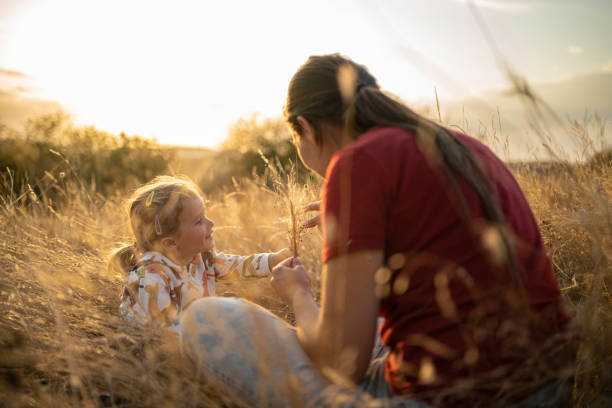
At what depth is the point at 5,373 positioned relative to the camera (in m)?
1.72

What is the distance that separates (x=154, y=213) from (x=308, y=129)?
1140mm

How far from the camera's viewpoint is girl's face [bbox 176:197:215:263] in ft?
7.34

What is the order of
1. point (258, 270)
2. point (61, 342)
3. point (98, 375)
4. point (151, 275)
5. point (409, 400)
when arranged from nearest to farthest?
point (409, 400) → point (98, 375) → point (61, 342) → point (151, 275) → point (258, 270)

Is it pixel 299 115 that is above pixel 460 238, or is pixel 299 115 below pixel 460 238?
above

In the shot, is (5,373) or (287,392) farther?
(5,373)

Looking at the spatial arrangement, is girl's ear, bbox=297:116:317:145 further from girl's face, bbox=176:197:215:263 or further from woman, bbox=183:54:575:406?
girl's face, bbox=176:197:215:263

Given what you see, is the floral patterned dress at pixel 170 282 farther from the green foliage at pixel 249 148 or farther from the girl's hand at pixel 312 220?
the green foliage at pixel 249 148

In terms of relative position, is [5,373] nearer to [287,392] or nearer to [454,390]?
[287,392]

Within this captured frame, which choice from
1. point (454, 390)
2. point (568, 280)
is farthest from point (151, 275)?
point (568, 280)

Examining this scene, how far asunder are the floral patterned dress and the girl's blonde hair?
126mm

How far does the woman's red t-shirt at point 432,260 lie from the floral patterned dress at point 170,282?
1.24m

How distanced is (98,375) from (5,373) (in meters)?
0.42

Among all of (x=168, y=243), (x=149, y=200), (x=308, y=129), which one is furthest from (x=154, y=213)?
(x=308, y=129)

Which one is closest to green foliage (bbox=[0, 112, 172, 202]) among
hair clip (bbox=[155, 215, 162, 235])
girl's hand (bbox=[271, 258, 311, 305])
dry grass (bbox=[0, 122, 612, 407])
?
dry grass (bbox=[0, 122, 612, 407])
